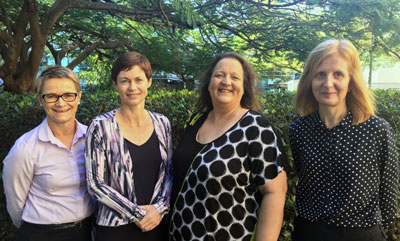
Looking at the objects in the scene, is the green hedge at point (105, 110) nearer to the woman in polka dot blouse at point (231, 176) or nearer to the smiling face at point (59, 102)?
the woman in polka dot blouse at point (231, 176)

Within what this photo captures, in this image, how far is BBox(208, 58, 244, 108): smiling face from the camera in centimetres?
212

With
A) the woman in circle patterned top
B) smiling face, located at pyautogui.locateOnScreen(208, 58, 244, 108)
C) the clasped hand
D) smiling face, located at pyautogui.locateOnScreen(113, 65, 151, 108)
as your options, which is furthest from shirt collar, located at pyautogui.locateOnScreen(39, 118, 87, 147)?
smiling face, located at pyautogui.locateOnScreen(208, 58, 244, 108)

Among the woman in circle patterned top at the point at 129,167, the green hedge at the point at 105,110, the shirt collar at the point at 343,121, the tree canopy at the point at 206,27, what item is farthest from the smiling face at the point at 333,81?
the tree canopy at the point at 206,27

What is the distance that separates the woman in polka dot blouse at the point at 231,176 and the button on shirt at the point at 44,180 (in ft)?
2.41

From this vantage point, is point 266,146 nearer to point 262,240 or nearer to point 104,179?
point 262,240

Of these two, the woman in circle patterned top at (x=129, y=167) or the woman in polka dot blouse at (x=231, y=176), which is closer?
the woman in polka dot blouse at (x=231, y=176)

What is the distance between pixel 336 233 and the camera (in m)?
1.83

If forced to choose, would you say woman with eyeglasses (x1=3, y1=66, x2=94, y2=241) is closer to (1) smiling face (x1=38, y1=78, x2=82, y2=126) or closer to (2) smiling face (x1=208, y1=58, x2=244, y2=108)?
(1) smiling face (x1=38, y1=78, x2=82, y2=126)

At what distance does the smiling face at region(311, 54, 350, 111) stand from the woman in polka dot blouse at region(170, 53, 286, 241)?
1.32 ft

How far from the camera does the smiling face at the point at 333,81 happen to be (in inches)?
74.3

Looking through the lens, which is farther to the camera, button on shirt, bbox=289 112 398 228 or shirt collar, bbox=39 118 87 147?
shirt collar, bbox=39 118 87 147

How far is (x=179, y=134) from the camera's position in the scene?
3.07 metres

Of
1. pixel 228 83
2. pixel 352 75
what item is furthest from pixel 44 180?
pixel 352 75

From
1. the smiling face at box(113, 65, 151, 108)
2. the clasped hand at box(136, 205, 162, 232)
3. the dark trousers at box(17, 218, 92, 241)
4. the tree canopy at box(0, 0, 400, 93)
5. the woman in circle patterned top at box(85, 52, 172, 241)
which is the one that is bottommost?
the dark trousers at box(17, 218, 92, 241)
